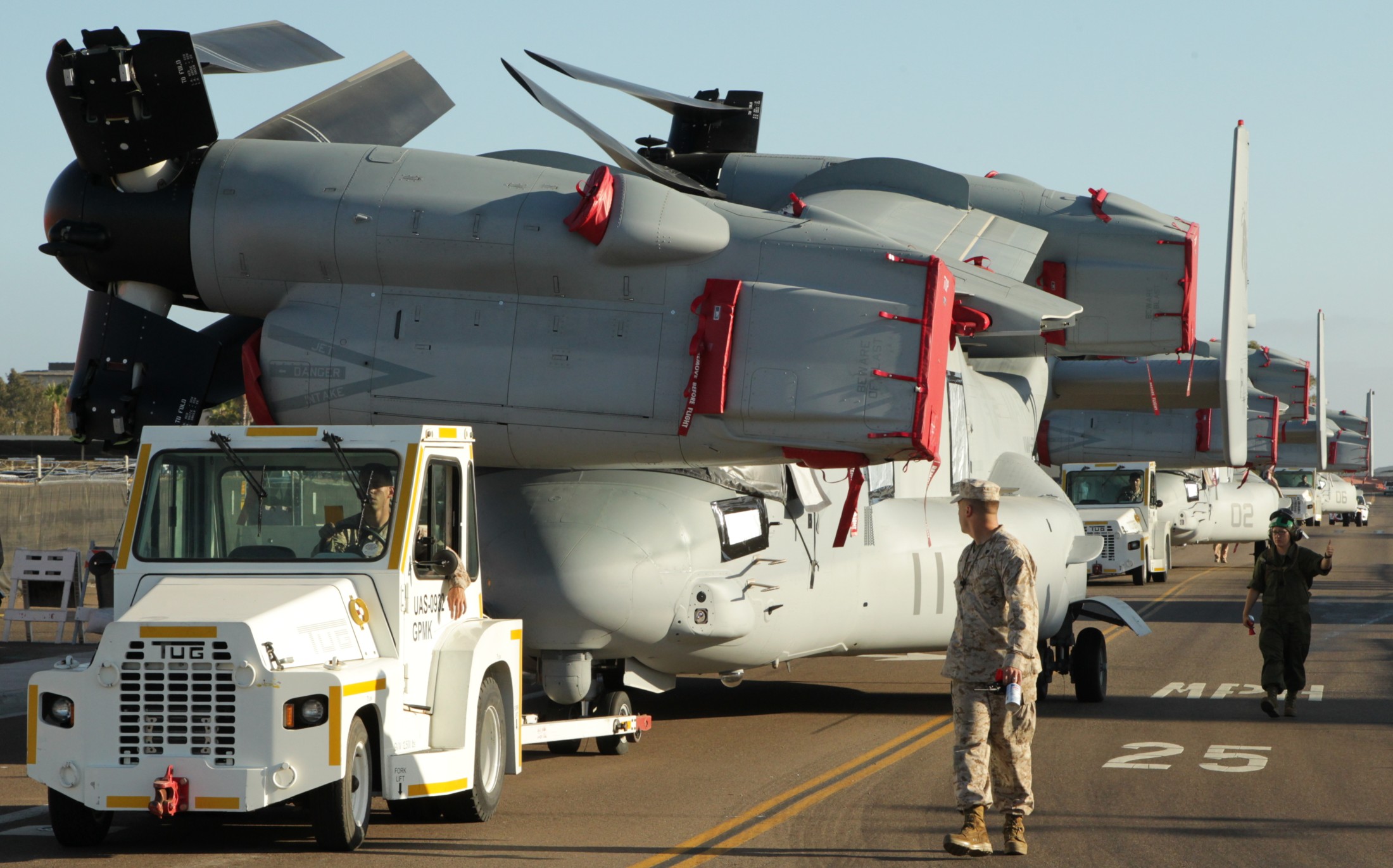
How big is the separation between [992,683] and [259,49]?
7.35 metres

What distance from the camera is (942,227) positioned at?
40.4ft

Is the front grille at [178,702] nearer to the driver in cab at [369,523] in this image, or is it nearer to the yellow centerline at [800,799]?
the driver in cab at [369,523]

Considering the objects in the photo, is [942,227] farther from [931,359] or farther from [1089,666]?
[1089,666]

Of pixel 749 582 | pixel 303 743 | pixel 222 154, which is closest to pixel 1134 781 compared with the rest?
pixel 749 582

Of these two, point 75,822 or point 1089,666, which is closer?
point 75,822

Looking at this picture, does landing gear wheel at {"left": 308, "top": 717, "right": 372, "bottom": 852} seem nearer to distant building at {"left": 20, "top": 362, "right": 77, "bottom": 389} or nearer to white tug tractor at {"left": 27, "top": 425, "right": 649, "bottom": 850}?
white tug tractor at {"left": 27, "top": 425, "right": 649, "bottom": 850}

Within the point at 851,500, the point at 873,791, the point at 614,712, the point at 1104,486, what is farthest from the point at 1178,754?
the point at 1104,486

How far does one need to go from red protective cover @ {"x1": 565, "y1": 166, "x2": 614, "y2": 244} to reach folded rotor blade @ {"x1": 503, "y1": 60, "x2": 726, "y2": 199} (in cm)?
67

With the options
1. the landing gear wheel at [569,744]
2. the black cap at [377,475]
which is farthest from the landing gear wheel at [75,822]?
the landing gear wheel at [569,744]

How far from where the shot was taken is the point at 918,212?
12328 millimetres

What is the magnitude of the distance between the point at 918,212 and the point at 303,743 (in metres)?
7.24

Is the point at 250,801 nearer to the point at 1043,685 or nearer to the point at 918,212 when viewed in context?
the point at 918,212

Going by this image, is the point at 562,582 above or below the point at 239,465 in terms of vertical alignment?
below

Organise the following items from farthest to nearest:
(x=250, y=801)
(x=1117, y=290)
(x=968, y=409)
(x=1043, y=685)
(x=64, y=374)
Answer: (x=64, y=374), (x=968, y=409), (x=1043, y=685), (x=1117, y=290), (x=250, y=801)
